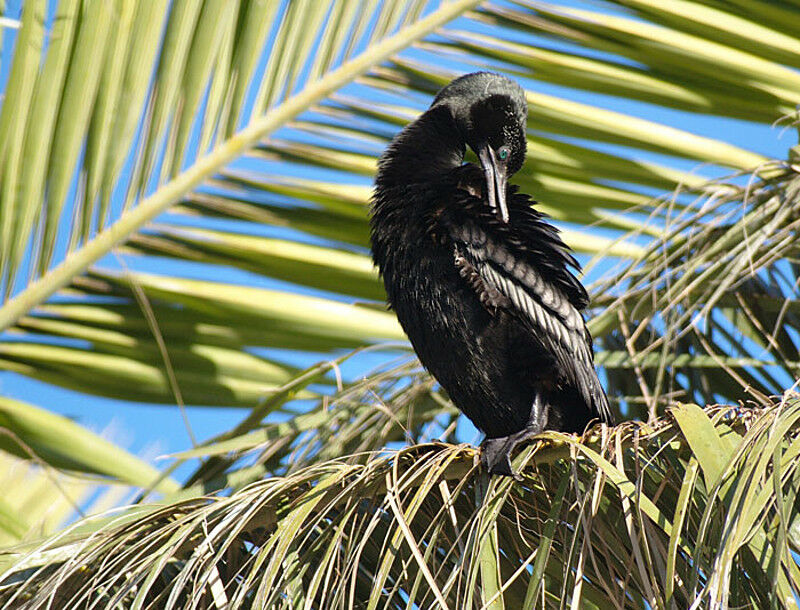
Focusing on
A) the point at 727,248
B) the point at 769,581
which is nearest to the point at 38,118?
the point at 727,248

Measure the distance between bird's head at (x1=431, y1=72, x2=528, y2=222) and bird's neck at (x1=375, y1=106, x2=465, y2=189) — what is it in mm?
39

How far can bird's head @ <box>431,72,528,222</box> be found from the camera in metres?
2.97

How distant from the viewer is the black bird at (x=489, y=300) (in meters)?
2.46

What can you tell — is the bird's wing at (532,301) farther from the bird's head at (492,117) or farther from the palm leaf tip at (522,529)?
the palm leaf tip at (522,529)

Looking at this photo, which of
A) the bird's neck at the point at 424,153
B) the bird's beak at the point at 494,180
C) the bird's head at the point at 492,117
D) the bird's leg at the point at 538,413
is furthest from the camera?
the bird's head at the point at 492,117

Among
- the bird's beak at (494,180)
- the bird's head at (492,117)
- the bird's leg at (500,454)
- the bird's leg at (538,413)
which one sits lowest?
the bird's leg at (538,413)

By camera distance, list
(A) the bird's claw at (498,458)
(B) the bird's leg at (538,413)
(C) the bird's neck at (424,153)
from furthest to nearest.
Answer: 1. (C) the bird's neck at (424,153)
2. (B) the bird's leg at (538,413)
3. (A) the bird's claw at (498,458)

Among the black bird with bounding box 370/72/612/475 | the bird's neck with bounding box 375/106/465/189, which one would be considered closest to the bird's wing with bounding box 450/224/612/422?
the black bird with bounding box 370/72/612/475

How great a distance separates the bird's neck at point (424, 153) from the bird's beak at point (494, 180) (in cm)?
9

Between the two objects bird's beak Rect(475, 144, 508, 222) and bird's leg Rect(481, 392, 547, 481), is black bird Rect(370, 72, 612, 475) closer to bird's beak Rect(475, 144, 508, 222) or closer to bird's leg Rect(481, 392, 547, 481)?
bird's beak Rect(475, 144, 508, 222)

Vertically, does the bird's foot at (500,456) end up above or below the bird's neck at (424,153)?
below

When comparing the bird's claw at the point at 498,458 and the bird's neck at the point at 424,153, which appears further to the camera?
the bird's neck at the point at 424,153

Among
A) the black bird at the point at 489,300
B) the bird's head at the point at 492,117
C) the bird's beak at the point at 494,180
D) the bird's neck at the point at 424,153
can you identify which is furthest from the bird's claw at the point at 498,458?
the bird's head at the point at 492,117

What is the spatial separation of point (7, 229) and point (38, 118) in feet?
1.18
